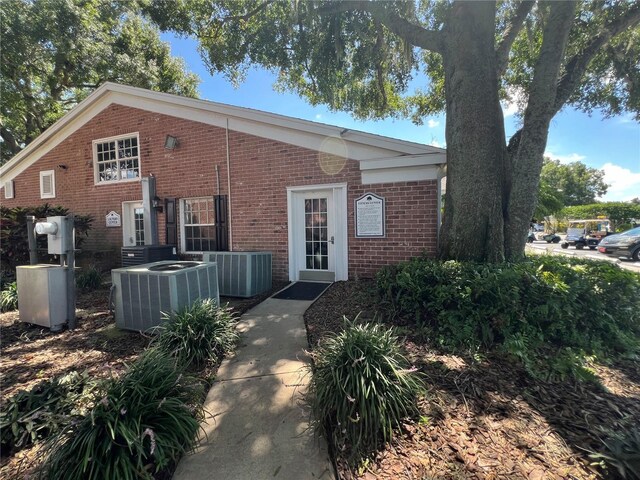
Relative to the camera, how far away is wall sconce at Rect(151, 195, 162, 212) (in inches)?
319

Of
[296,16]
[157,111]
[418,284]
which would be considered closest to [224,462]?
[418,284]

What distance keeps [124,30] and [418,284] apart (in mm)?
17441

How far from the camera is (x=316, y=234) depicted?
684 cm

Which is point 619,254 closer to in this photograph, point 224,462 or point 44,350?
point 224,462

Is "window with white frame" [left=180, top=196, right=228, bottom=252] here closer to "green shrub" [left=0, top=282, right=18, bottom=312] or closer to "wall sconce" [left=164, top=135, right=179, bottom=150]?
"wall sconce" [left=164, top=135, right=179, bottom=150]

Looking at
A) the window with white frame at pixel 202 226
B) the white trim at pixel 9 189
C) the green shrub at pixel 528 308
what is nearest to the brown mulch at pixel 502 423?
the green shrub at pixel 528 308

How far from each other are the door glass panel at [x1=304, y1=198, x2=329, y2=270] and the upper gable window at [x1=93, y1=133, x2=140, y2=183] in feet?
18.3

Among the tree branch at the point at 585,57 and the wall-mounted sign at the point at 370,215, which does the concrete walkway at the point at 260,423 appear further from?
the tree branch at the point at 585,57

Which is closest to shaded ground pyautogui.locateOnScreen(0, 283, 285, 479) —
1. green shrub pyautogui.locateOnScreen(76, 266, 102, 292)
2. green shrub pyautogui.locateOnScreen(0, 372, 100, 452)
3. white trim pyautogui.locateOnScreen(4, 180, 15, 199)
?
green shrub pyautogui.locateOnScreen(0, 372, 100, 452)

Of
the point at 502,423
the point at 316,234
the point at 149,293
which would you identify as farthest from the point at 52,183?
the point at 502,423

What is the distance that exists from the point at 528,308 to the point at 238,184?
6.47m

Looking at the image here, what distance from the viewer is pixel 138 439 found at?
1822mm

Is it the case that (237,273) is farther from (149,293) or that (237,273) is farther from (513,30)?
(513,30)

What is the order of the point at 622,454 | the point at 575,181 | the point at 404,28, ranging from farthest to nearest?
the point at 575,181
the point at 404,28
the point at 622,454
